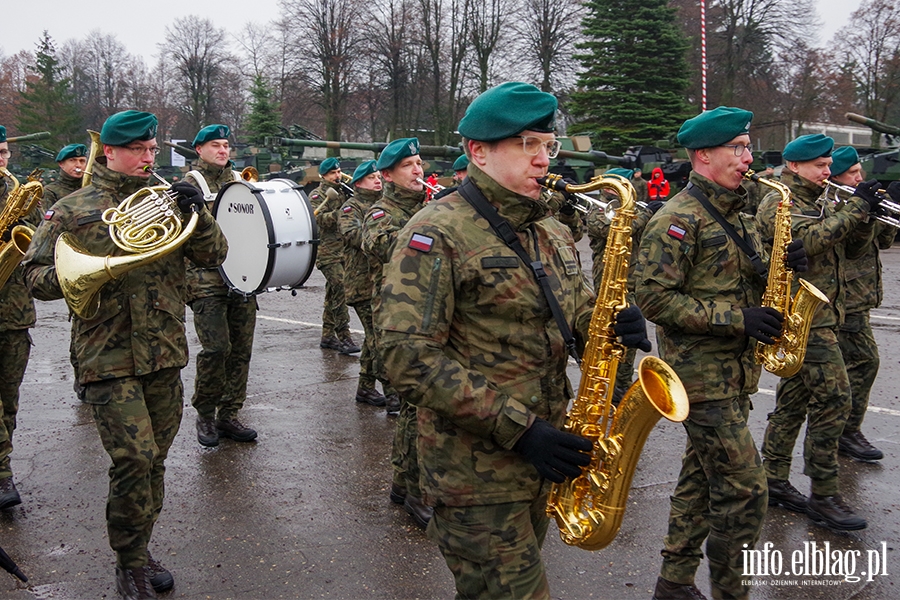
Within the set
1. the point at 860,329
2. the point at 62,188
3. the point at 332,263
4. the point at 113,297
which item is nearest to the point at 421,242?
the point at 113,297

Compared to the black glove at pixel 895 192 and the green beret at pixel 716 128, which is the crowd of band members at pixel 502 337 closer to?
the green beret at pixel 716 128

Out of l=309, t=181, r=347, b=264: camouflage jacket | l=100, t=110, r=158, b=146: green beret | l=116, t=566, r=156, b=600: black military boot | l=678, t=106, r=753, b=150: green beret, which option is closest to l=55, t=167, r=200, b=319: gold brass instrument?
l=100, t=110, r=158, b=146: green beret

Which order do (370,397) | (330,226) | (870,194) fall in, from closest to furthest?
(870,194) < (370,397) < (330,226)

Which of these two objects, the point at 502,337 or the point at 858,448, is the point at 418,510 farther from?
the point at 858,448

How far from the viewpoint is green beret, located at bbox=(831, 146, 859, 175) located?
6.31 m

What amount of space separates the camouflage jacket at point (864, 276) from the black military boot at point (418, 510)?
11.0 feet

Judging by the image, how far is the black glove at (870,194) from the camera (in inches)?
212

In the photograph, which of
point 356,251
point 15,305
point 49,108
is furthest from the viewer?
point 49,108

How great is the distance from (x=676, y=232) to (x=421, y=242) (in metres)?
1.62

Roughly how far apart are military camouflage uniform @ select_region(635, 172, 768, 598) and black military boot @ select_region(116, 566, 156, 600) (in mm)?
2502

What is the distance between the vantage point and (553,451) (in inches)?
102

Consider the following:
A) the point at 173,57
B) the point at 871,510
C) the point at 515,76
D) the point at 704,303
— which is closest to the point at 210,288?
the point at 704,303

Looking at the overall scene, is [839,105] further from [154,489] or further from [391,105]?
[154,489]

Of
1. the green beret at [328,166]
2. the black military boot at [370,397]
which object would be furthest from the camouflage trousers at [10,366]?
the green beret at [328,166]
